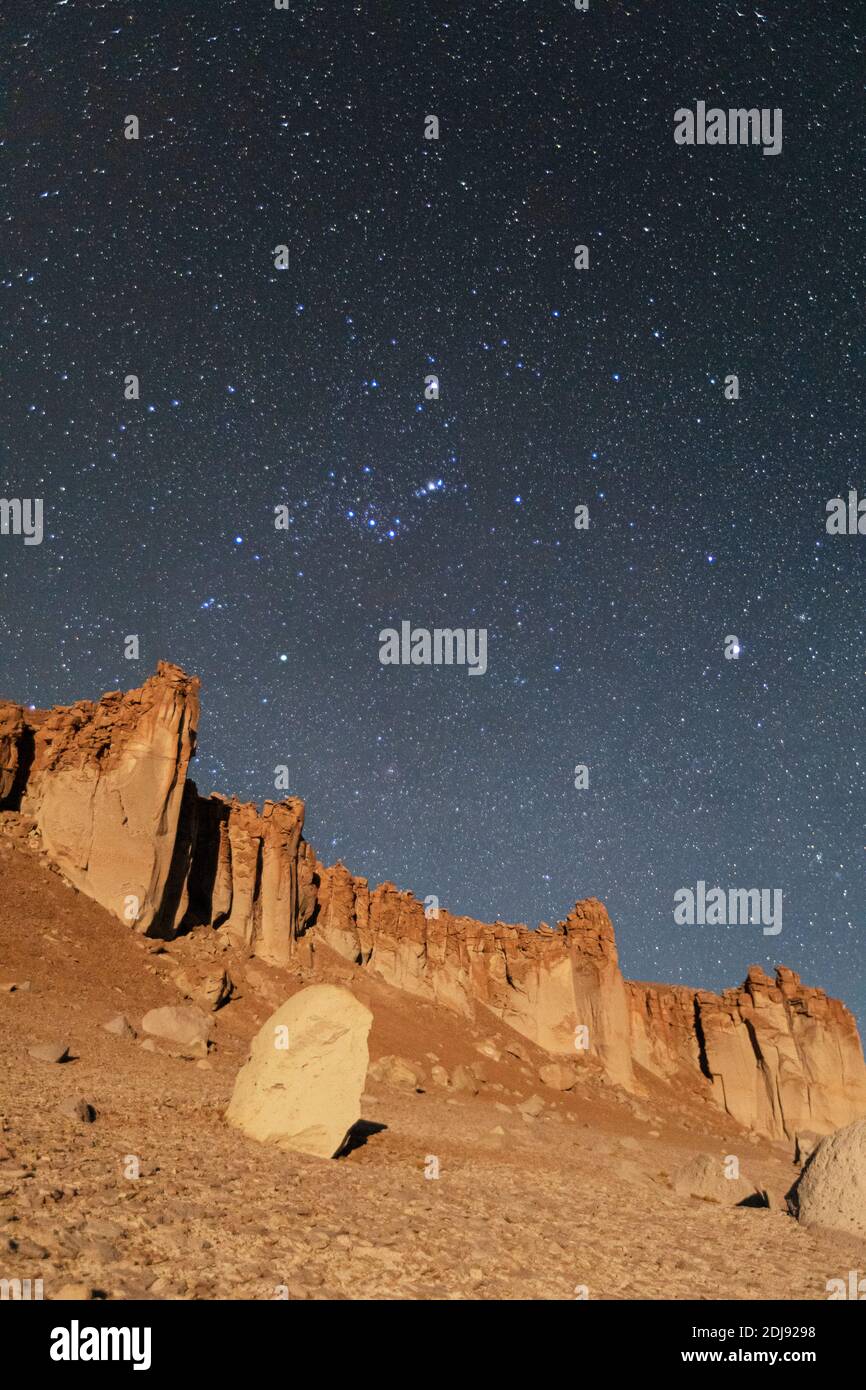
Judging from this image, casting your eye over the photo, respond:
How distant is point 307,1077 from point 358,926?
142 ft

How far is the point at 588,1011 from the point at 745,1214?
49.5 metres

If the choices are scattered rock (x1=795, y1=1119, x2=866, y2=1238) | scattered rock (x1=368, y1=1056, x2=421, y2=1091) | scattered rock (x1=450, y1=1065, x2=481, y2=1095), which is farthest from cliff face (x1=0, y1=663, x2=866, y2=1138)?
scattered rock (x1=795, y1=1119, x2=866, y2=1238)

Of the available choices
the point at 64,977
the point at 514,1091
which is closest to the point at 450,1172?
the point at 64,977

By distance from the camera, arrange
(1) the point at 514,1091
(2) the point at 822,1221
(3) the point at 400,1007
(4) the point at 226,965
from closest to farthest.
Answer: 1. (2) the point at 822,1221
2. (4) the point at 226,965
3. (1) the point at 514,1091
4. (3) the point at 400,1007

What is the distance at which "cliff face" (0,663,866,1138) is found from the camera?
116ft

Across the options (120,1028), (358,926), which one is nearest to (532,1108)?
(120,1028)

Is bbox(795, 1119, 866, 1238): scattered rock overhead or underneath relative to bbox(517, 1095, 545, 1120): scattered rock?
overhead

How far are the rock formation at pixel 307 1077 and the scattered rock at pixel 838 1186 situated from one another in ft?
23.6

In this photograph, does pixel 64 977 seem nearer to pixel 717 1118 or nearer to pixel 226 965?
pixel 226 965

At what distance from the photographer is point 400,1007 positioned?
46.7m

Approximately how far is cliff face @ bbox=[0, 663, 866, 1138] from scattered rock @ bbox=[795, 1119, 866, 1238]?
2919cm

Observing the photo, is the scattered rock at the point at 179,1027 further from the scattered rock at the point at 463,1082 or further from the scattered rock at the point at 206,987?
the scattered rock at the point at 463,1082

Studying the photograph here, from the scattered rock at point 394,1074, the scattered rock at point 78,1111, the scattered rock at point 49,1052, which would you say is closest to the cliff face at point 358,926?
the scattered rock at point 394,1074

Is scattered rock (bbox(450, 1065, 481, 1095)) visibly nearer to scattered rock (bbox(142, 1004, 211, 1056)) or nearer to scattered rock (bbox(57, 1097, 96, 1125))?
scattered rock (bbox(142, 1004, 211, 1056))
